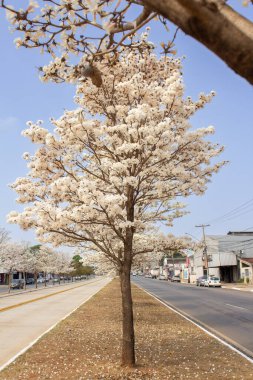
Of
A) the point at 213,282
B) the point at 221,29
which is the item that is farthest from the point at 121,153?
the point at 213,282

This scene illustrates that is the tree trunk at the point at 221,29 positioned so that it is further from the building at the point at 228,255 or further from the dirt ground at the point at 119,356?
the building at the point at 228,255

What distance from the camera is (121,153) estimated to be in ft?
30.8

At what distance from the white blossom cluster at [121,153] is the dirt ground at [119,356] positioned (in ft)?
8.22

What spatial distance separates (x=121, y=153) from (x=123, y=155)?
0.14 metres

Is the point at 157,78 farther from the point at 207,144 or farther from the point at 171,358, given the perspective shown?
the point at 171,358

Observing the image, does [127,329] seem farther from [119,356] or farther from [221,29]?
[221,29]

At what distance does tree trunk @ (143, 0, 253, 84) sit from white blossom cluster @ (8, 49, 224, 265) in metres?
5.73

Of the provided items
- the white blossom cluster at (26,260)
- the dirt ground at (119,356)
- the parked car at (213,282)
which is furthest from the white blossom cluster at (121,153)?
the parked car at (213,282)

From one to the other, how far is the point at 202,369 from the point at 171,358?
111 centimetres

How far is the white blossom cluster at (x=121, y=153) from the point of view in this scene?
8.70m

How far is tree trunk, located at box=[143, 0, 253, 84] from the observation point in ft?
7.63

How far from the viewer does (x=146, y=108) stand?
333 inches

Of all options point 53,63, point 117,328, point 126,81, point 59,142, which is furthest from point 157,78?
point 117,328

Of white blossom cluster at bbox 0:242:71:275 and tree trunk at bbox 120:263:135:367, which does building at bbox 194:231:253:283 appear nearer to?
white blossom cluster at bbox 0:242:71:275
